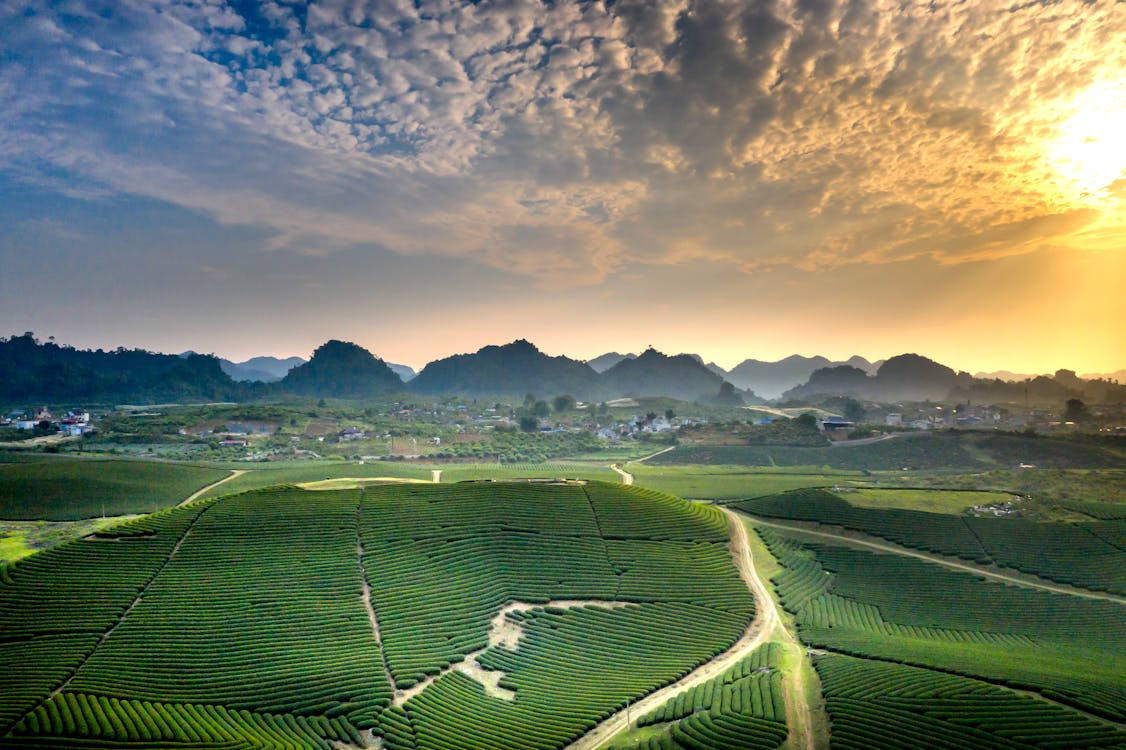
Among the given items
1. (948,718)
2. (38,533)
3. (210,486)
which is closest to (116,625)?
(38,533)

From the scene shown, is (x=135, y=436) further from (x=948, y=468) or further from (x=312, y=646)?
(x=948, y=468)

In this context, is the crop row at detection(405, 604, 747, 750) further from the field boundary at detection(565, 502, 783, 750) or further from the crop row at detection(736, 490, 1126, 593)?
the crop row at detection(736, 490, 1126, 593)

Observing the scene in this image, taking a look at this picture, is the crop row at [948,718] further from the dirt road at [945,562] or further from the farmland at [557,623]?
the dirt road at [945,562]

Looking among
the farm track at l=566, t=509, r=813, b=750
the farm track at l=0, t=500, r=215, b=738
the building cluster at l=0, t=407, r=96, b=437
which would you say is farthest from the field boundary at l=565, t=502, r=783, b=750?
the building cluster at l=0, t=407, r=96, b=437

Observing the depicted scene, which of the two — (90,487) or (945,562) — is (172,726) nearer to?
(90,487)

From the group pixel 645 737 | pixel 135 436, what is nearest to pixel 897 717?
pixel 645 737

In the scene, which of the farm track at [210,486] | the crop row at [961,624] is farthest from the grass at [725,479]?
the farm track at [210,486]
